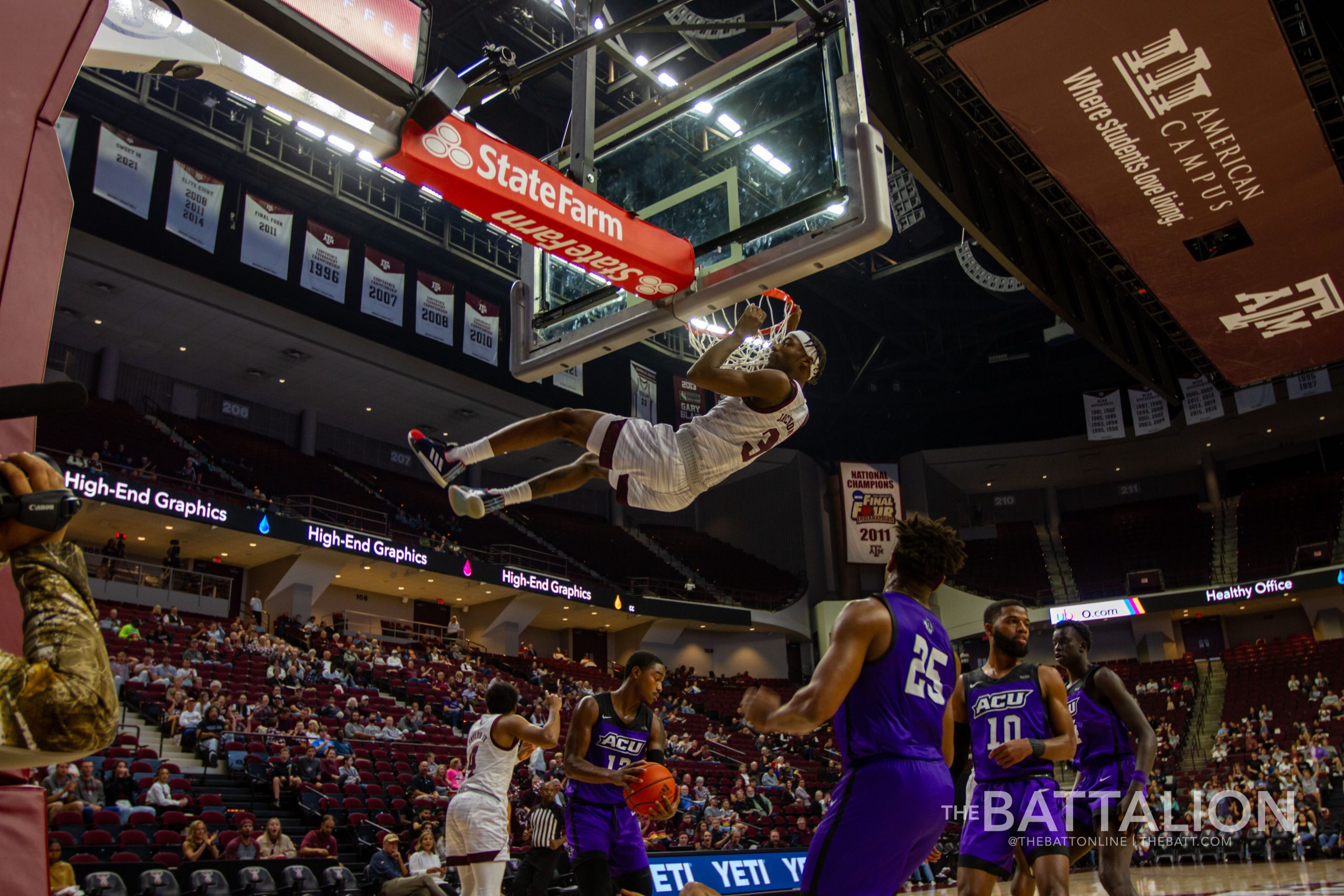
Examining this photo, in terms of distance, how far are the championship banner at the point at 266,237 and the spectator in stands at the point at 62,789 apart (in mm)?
13915

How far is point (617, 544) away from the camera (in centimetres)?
3322

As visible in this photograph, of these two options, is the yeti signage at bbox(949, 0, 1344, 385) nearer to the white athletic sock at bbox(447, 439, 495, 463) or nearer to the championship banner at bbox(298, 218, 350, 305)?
the white athletic sock at bbox(447, 439, 495, 463)

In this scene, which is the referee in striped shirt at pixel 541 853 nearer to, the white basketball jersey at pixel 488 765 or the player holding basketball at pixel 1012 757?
the white basketball jersey at pixel 488 765

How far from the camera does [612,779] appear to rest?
5.19 m

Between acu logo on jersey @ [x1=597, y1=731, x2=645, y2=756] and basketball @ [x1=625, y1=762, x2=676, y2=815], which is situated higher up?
acu logo on jersey @ [x1=597, y1=731, x2=645, y2=756]

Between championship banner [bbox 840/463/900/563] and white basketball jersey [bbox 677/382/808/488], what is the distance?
29676 millimetres

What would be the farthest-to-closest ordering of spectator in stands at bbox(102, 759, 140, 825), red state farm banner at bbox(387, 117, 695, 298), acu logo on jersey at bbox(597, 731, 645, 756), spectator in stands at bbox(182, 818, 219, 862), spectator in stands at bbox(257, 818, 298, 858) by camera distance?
spectator in stands at bbox(102, 759, 140, 825)
spectator in stands at bbox(257, 818, 298, 858)
spectator in stands at bbox(182, 818, 219, 862)
acu logo on jersey at bbox(597, 731, 645, 756)
red state farm banner at bbox(387, 117, 695, 298)

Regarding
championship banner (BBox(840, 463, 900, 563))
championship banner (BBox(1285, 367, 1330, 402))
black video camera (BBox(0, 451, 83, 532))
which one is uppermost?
championship banner (BBox(1285, 367, 1330, 402))

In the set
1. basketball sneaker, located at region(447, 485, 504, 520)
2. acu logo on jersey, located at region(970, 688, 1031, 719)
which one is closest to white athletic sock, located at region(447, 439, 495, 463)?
basketball sneaker, located at region(447, 485, 504, 520)

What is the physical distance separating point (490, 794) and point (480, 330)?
68.7 feet

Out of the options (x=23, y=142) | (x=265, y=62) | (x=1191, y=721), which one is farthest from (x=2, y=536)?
(x=1191, y=721)

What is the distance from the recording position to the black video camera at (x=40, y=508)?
5.55ft

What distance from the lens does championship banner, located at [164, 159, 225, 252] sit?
20.1 meters

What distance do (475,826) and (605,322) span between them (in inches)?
124
